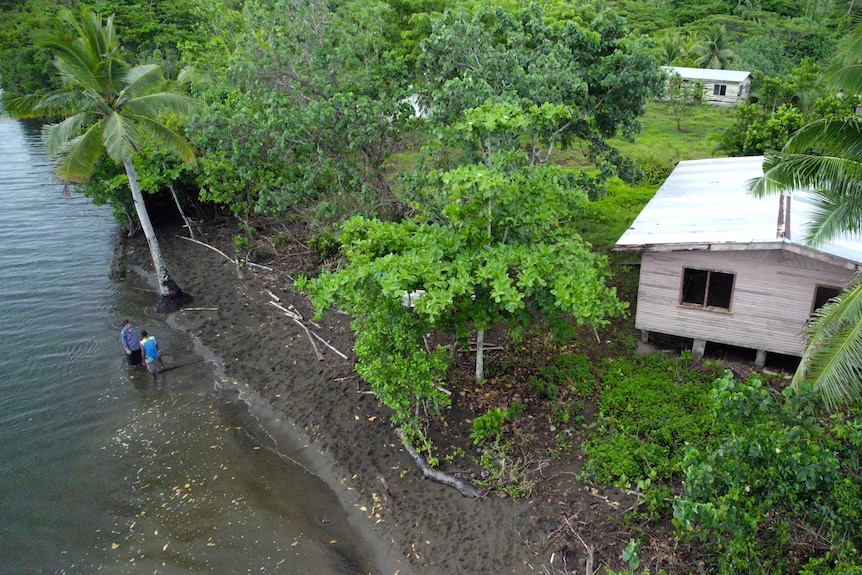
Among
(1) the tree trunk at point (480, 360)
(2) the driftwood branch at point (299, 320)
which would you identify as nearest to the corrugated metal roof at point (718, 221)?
(1) the tree trunk at point (480, 360)

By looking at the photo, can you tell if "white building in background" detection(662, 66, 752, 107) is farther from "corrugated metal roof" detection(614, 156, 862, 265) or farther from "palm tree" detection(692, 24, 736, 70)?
"corrugated metal roof" detection(614, 156, 862, 265)

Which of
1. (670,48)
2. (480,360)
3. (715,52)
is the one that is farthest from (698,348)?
(715,52)

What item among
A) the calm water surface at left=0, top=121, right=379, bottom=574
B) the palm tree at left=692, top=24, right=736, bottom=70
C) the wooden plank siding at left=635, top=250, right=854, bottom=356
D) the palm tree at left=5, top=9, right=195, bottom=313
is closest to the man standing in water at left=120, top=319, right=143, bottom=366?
the calm water surface at left=0, top=121, right=379, bottom=574

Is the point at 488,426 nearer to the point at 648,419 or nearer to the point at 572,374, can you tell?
the point at 572,374

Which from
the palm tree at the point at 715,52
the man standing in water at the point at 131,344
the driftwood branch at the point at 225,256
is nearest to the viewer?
the man standing in water at the point at 131,344

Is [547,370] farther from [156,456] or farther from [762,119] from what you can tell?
[762,119]

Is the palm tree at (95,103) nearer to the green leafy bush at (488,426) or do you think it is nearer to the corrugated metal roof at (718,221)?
the green leafy bush at (488,426)
